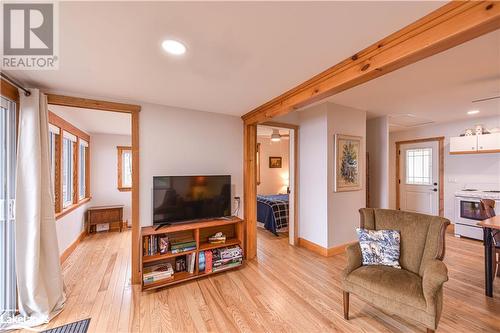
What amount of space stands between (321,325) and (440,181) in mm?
4824

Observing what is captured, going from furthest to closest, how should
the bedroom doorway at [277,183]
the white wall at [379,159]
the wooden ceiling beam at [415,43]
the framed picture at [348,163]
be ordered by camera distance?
the white wall at [379,159], the bedroom doorway at [277,183], the framed picture at [348,163], the wooden ceiling beam at [415,43]

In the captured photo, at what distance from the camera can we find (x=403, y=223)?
6.75 ft

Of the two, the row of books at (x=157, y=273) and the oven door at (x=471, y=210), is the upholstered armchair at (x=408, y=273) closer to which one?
the row of books at (x=157, y=273)

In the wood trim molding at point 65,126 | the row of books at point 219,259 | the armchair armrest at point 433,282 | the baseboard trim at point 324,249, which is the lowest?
the baseboard trim at point 324,249

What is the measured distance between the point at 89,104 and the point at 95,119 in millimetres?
1555

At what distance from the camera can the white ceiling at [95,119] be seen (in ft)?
10.7

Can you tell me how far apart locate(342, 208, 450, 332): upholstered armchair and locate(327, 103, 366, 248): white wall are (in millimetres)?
1137

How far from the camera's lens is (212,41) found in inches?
57.7

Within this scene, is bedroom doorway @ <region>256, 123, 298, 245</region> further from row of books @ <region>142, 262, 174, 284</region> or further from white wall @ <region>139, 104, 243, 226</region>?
row of books @ <region>142, 262, 174, 284</region>

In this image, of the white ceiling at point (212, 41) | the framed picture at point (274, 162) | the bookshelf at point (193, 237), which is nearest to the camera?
the white ceiling at point (212, 41)

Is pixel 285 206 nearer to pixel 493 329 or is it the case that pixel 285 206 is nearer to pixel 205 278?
pixel 205 278

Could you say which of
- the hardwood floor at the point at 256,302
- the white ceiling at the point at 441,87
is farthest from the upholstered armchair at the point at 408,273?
the white ceiling at the point at 441,87

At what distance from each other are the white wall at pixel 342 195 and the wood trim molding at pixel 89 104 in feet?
9.30

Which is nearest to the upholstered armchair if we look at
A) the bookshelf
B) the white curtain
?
the bookshelf
